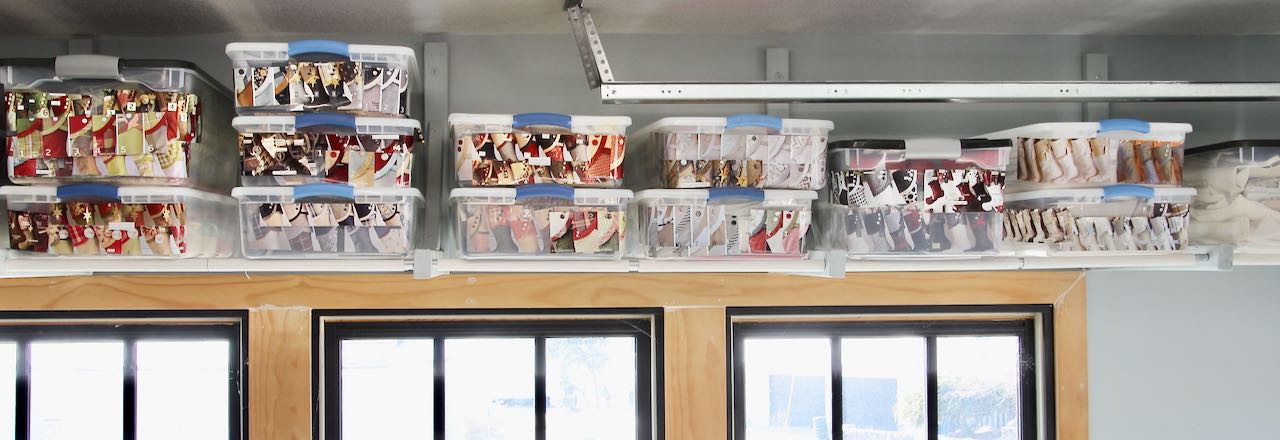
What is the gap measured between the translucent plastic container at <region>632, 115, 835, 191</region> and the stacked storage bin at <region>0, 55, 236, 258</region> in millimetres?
1063

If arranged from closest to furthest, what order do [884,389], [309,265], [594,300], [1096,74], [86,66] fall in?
[86,66] → [309,265] → [594,300] → [1096,74] → [884,389]

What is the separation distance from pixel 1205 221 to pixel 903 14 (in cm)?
94

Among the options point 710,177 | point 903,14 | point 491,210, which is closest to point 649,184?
point 710,177

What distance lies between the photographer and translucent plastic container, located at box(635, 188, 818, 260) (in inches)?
83.1

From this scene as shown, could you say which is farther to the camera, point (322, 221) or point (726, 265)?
point (726, 265)

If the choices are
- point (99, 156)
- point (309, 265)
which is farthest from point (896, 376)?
point (99, 156)

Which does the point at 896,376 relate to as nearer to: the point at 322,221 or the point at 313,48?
the point at 322,221

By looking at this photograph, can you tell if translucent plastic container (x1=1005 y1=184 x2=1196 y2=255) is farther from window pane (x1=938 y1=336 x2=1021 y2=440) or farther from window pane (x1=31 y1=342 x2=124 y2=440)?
window pane (x1=31 y1=342 x2=124 y2=440)

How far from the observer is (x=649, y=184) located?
2328 millimetres

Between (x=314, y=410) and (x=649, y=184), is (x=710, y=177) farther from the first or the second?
(x=314, y=410)

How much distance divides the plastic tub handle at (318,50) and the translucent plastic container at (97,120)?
240 mm

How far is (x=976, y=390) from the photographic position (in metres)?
2.73

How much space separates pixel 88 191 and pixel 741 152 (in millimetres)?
1426

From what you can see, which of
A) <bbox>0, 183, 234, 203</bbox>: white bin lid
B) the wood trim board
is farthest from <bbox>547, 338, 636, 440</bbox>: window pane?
<bbox>0, 183, 234, 203</bbox>: white bin lid
